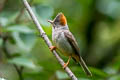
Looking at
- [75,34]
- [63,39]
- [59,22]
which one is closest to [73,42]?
[63,39]

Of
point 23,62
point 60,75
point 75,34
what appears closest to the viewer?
point 60,75

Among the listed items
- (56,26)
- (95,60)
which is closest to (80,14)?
(95,60)

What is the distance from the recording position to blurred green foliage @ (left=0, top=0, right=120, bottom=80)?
4.47 metres

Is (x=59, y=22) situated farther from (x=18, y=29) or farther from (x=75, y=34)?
(x=75, y=34)

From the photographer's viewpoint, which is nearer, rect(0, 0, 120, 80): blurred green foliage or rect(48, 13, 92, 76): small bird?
rect(48, 13, 92, 76): small bird

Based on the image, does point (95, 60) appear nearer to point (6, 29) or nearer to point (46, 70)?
point (46, 70)

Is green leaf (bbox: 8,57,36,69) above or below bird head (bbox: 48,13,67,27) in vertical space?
below

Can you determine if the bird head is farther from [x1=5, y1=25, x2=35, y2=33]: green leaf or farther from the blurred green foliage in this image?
[x1=5, y1=25, x2=35, y2=33]: green leaf

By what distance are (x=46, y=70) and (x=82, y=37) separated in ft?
6.91

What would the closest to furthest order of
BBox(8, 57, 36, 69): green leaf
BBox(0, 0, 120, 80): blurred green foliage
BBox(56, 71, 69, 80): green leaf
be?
BBox(56, 71, 69, 80): green leaf < BBox(8, 57, 36, 69): green leaf < BBox(0, 0, 120, 80): blurred green foliage

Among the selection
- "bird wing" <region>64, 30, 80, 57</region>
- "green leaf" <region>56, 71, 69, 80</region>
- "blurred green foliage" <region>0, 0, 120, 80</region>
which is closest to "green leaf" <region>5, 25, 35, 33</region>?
"blurred green foliage" <region>0, 0, 120, 80</region>

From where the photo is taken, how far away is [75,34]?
6301mm

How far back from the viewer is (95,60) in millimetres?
6305

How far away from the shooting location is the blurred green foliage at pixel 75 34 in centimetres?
447
